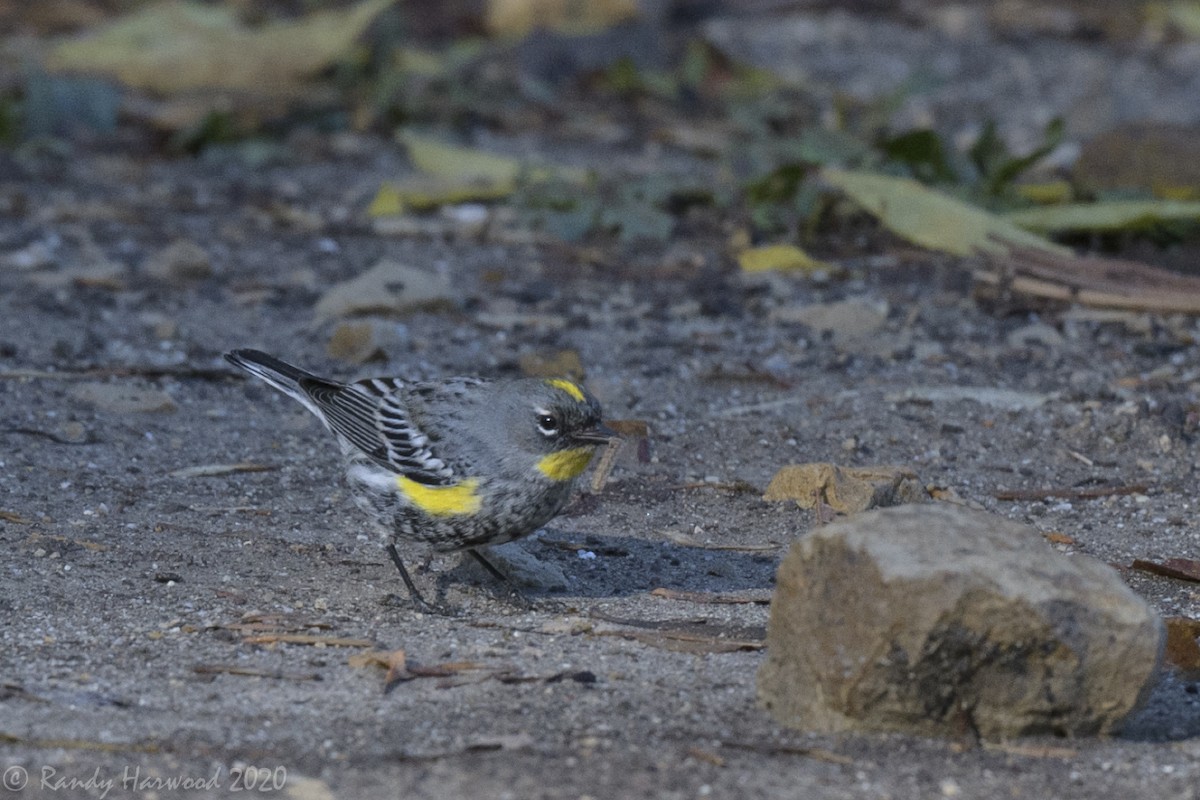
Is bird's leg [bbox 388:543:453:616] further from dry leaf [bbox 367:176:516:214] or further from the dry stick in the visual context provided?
dry leaf [bbox 367:176:516:214]

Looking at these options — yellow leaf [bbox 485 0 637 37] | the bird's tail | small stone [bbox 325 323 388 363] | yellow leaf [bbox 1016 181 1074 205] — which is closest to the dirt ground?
small stone [bbox 325 323 388 363]

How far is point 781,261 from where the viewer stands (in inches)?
381

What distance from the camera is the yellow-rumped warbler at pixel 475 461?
5.67 meters

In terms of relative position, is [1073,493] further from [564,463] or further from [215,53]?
[215,53]

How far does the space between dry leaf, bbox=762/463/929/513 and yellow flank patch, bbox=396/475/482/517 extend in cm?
149

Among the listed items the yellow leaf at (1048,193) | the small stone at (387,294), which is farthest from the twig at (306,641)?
the yellow leaf at (1048,193)

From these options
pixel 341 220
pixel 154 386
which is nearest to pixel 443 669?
A: pixel 154 386

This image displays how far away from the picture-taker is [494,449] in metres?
5.74

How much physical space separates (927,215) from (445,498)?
498 cm

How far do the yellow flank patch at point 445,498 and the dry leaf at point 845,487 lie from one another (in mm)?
Answer: 1490

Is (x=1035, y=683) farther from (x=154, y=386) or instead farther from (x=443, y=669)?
(x=154, y=386)

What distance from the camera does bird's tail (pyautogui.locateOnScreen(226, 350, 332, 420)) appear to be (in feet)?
21.4

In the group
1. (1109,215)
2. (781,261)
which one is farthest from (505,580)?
(1109,215)

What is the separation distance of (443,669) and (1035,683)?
5.64 ft
